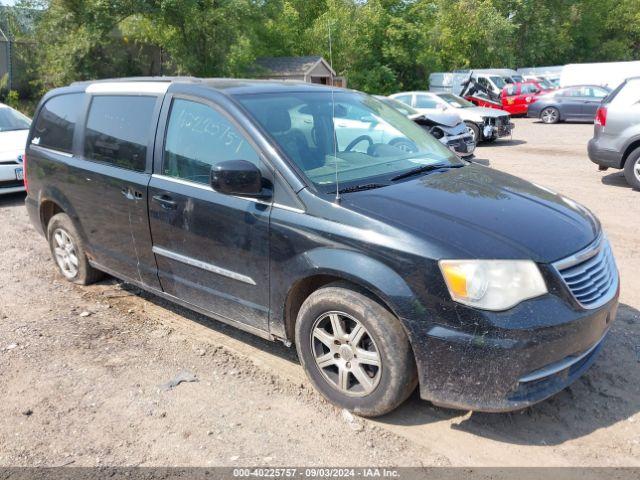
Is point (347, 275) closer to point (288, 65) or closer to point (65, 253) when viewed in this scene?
point (65, 253)

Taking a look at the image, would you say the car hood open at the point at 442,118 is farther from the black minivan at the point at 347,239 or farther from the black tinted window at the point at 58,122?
the black tinted window at the point at 58,122

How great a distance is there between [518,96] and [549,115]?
3.79m

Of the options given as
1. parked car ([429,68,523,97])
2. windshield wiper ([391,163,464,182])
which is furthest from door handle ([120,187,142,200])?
parked car ([429,68,523,97])

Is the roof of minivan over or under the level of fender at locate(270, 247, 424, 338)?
over

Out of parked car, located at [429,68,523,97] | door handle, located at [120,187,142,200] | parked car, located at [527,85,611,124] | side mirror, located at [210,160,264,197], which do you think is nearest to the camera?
side mirror, located at [210,160,264,197]

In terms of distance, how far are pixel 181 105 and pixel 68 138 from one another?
5.11 feet

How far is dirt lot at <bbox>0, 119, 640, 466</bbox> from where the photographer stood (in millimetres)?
3037

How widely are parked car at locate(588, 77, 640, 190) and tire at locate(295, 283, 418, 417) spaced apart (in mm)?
7706

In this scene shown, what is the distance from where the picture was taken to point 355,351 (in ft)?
10.5

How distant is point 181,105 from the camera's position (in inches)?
159

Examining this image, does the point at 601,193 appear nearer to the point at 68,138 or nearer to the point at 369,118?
the point at 369,118

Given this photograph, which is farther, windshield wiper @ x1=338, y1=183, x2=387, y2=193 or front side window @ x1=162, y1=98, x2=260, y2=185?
front side window @ x1=162, y1=98, x2=260, y2=185

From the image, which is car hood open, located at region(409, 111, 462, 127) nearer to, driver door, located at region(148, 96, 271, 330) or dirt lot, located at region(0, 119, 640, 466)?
dirt lot, located at region(0, 119, 640, 466)

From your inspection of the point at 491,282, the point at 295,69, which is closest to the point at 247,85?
the point at 491,282
